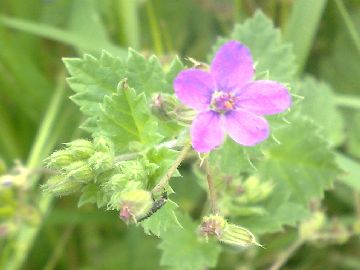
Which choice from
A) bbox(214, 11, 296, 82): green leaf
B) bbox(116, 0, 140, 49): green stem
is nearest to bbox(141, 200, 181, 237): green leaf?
bbox(214, 11, 296, 82): green leaf

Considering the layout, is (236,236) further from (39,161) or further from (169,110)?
(39,161)

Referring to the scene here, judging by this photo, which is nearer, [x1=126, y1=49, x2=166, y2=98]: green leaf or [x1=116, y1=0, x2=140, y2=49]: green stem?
[x1=126, y1=49, x2=166, y2=98]: green leaf

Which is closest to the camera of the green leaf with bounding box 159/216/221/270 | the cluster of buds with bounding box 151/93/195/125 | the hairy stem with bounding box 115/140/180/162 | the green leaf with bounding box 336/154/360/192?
the cluster of buds with bounding box 151/93/195/125

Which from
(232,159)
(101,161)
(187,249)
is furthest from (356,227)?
(101,161)

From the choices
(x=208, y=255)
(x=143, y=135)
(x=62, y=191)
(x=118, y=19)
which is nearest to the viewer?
(x=62, y=191)

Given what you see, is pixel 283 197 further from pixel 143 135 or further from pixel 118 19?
pixel 118 19

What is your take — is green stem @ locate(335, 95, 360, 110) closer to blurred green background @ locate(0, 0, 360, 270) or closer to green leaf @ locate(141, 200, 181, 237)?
blurred green background @ locate(0, 0, 360, 270)

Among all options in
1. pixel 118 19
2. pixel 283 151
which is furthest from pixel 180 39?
pixel 283 151
